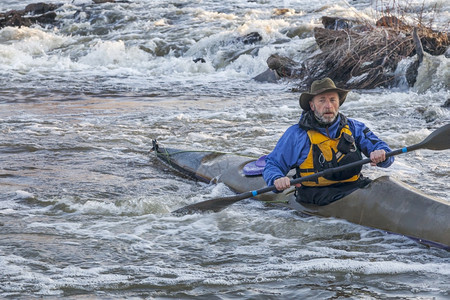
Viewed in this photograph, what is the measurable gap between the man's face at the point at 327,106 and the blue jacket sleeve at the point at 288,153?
0.18 metres

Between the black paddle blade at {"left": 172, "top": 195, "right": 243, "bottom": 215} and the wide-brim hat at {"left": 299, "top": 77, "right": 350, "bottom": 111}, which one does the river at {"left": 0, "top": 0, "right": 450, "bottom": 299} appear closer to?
the black paddle blade at {"left": 172, "top": 195, "right": 243, "bottom": 215}

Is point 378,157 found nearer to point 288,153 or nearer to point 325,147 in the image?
point 325,147

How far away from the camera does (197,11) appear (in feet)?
58.7

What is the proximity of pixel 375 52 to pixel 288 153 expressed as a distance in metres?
5.44

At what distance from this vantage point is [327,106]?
14.7 feet

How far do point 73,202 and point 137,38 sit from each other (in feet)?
34.8

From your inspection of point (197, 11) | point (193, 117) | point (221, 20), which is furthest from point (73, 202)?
point (197, 11)

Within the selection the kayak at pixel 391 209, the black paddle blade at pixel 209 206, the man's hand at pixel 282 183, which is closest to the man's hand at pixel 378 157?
the kayak at pixel 391 209

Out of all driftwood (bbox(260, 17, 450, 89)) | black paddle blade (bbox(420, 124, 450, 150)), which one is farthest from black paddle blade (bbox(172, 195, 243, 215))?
driftwood (bbox(260, 17, 450, 89))

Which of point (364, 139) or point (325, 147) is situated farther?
point (364, 139)

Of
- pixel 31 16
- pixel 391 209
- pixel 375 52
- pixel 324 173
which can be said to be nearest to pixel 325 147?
pixel 324 173

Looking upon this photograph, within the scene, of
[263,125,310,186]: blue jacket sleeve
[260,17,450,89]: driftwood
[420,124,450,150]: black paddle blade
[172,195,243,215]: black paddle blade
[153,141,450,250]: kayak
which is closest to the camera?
[153,141,450,250]: kayak

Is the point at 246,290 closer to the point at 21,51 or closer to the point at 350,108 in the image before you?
the point at 350,108

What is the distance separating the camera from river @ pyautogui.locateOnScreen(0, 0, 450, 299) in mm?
3707
